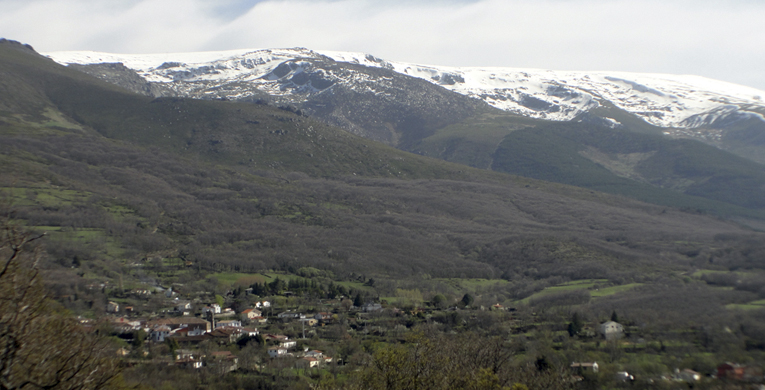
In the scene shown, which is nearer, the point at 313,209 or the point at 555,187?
the point at 313,209

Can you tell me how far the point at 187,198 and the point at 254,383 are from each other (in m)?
86.3

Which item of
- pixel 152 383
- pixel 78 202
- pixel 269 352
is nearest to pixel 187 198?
pixel 78 202

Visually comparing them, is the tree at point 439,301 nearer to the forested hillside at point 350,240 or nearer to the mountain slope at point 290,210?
the forested hillside at point 350,240

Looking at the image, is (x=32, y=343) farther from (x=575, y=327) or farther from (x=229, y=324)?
(x=229, y=324)

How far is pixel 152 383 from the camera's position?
29.1 metres

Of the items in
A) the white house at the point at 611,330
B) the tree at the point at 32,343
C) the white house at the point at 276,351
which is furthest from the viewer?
the white house at the point at 276,351

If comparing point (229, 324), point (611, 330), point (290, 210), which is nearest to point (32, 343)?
point (611, 330)

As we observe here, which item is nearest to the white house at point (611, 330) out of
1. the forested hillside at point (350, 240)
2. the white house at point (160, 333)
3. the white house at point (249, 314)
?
the forested hillside at point (350, 240)

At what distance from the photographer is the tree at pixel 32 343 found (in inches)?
486

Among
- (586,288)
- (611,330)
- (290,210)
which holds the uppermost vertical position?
(611,330)

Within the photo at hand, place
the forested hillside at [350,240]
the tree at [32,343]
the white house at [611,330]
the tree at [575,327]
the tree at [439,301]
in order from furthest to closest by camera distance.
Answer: the tree at [439,301]
the tree at [575,327]
the forested hillside at [350,240]
the white house at [611,330]
the tree at [32,343]

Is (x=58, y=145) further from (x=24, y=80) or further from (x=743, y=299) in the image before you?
(x=743, y=299)

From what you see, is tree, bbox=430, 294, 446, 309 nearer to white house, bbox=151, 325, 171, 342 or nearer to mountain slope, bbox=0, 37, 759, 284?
mountain slope, bbox=0, 37, 759, 284

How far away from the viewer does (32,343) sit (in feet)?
41.9
